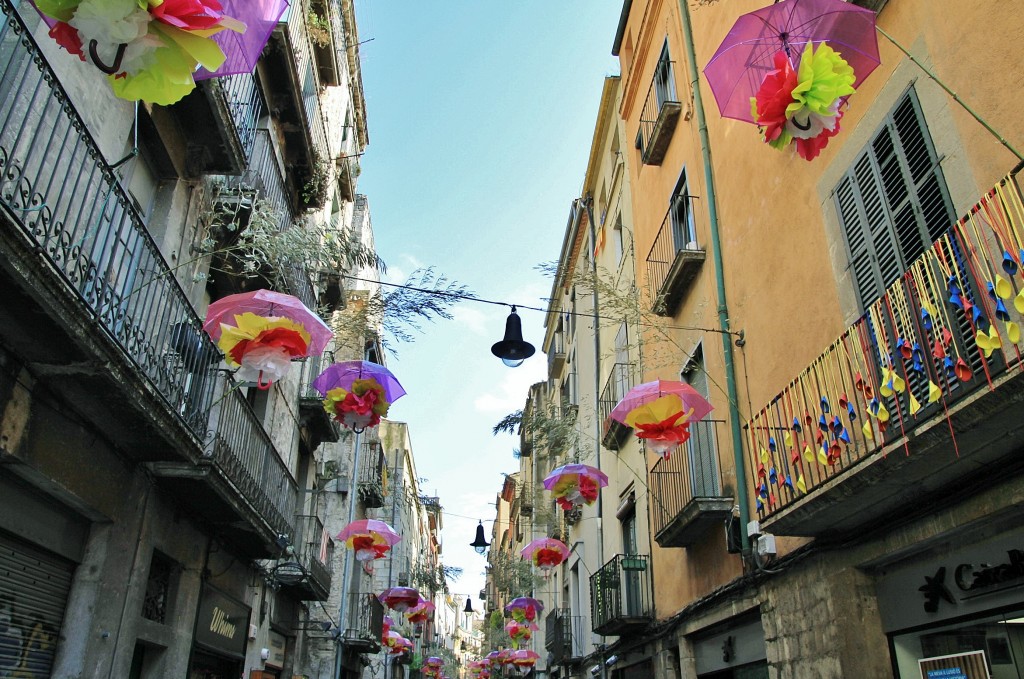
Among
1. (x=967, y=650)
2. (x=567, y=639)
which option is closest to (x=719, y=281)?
(x=967, y=650)

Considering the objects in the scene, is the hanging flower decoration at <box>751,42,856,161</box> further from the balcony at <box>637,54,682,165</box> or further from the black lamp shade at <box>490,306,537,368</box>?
the balcony at <box>637,54,682,165</box>

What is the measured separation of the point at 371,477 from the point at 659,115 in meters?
16.1

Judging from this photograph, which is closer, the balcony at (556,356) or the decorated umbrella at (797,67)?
the decorated umbrella at (797,67)

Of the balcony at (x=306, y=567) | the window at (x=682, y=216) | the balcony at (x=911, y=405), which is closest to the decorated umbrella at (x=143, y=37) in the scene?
the balcony at (x=911, y=405)

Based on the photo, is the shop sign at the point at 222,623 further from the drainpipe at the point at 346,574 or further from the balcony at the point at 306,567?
the drainpipe at the point at 346,574

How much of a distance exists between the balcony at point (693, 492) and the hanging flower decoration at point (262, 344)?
210 inches

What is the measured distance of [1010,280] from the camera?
441 centimetres

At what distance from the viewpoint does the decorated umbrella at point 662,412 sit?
838 centimetres

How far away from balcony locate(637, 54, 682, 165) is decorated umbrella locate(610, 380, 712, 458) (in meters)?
6.17

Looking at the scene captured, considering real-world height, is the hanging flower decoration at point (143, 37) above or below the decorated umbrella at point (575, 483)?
below

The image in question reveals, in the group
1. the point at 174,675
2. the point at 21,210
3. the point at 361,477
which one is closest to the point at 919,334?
the point at 21,210

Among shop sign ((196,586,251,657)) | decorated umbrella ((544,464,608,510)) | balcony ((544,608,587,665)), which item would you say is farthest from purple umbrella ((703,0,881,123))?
balcony ((544,608,587,665))

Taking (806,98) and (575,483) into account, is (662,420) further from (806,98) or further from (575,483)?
(575,483)

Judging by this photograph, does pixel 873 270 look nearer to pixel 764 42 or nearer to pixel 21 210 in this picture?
pixel 764 42
